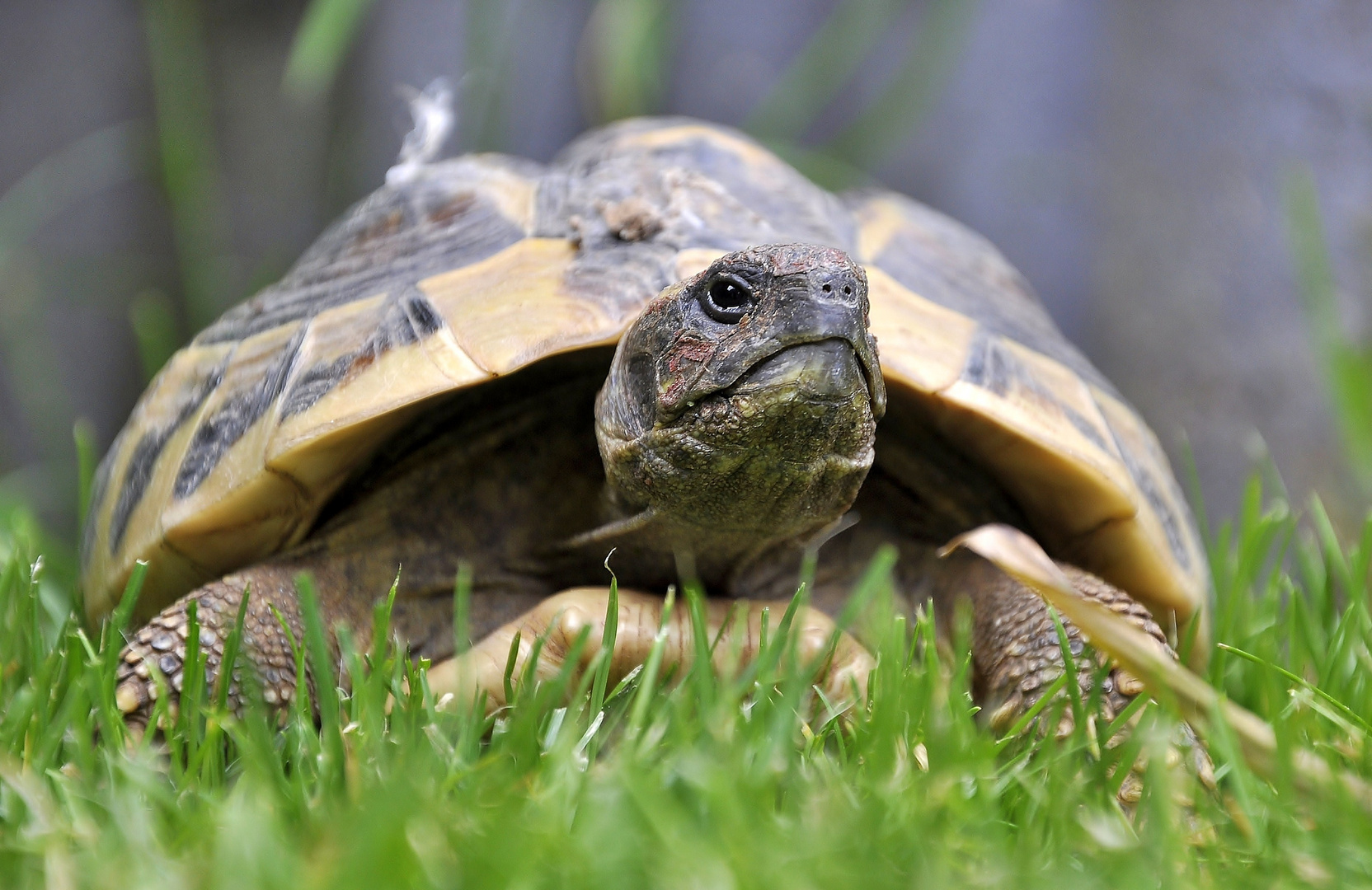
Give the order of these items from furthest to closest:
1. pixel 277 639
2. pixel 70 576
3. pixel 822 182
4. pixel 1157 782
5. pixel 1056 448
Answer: pixel 822 182 < pixel 70 576 < pixel 1056 448 < pixel 277 639 < pixel 1157 782

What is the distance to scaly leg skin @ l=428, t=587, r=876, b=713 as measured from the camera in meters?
1.65

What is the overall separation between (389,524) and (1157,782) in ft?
Result: 4.25

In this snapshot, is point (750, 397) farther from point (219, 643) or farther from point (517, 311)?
point (219, 643)

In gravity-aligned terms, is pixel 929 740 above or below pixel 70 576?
above

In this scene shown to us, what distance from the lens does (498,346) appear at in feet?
5.57

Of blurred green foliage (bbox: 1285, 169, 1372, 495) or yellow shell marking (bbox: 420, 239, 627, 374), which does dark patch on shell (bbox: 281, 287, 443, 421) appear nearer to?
yellow shell marking (bbox: 420, 239, 627, 374)

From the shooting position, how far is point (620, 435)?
66.2 inches

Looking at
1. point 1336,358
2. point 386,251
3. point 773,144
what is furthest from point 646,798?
point 773,144

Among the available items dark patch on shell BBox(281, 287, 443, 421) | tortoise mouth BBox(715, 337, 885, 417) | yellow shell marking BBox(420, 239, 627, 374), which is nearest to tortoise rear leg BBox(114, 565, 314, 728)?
dark patch on shell BBox(281, 287, 443, 421)

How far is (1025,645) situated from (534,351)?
33.1 inches

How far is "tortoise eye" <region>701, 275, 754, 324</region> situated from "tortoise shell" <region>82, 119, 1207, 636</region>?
0.20m

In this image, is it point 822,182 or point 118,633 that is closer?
point 118,633

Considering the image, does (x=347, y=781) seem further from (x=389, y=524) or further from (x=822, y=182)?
(x=822, y=182)

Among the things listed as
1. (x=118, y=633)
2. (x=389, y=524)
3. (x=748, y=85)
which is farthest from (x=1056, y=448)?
(x=748, y=85)
